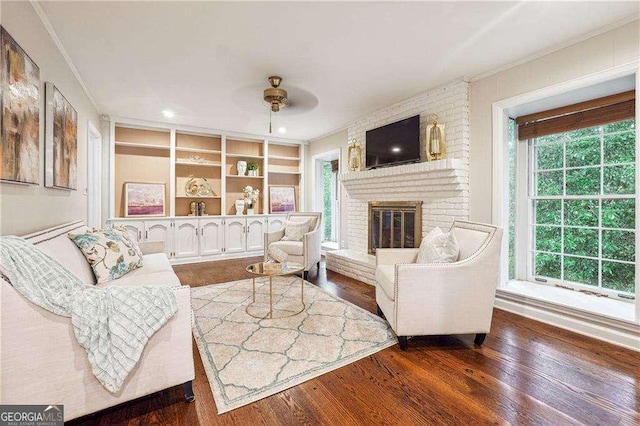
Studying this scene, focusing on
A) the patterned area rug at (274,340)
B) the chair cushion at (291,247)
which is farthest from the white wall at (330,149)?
the patterned area rug at (274,340)

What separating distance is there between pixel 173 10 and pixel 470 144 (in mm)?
2967

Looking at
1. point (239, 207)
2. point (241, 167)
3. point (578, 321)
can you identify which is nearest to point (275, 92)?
point (241, 167)

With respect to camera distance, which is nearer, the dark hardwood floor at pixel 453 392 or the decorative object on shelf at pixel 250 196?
the dark hardwood floor at pixel 453 392

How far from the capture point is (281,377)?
5.70 ft

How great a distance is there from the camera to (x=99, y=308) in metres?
1.29

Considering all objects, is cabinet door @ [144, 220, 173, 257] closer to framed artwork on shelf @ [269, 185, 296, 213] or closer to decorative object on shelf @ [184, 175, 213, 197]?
decorative object on shelf @ [184, 175, 213, 197]

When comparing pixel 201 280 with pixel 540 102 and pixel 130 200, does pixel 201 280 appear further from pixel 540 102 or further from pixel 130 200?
pixel 540 102

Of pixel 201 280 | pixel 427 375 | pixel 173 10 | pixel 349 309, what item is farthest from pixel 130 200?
pixel 427 375

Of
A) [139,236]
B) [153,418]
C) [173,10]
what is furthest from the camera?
[139,236]

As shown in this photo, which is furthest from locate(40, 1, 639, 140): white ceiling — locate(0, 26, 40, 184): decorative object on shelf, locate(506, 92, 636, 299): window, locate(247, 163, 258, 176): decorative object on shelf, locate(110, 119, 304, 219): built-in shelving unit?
locate(247, 163, 258, 176): decorative object on shelf

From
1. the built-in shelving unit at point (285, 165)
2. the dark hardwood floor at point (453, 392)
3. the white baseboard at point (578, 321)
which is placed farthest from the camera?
the built-in shelving unit at point (285, 165)

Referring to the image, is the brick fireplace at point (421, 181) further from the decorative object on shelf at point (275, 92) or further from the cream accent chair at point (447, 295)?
the decorative object on shelf at point (275, 92)

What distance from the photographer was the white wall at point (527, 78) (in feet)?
7.14

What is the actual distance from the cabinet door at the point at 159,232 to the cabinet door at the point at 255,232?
1.34 metres
